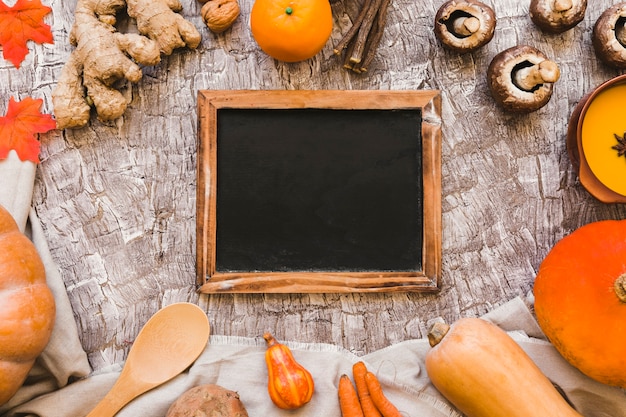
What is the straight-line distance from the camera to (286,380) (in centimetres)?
113

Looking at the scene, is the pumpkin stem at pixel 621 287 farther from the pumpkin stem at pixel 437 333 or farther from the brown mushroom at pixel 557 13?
the brown mushroom at pixel 557 13

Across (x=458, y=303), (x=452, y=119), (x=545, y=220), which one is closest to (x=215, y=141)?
(x=452, y=119)

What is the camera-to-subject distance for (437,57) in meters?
1.25

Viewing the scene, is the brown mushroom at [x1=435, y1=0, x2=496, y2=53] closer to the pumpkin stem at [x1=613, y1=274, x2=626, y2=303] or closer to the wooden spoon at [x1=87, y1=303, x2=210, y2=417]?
the pumpkin stem at [x1=613, y1=274, x2=626, y2=303]

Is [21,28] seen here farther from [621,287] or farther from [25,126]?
[621,287]

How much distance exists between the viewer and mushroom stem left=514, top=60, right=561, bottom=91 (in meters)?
1.09

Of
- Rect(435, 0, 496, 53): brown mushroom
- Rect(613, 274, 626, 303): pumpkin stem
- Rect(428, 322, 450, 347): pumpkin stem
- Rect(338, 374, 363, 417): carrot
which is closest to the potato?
Rect(338, 374, 363, 417): carrot

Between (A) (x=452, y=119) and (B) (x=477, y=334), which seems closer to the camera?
(B) (x=477, y=334)

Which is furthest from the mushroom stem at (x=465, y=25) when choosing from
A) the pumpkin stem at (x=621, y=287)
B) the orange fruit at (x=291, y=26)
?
the pumpkin stem at (x=621, y=287)

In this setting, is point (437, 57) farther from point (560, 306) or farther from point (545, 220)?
point (560, 306)

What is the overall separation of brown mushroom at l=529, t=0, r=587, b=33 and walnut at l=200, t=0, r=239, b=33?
70cm

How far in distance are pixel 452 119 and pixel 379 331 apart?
21.3 inches

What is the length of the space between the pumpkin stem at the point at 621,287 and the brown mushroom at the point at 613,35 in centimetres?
51

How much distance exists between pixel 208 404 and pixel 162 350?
194 mm
